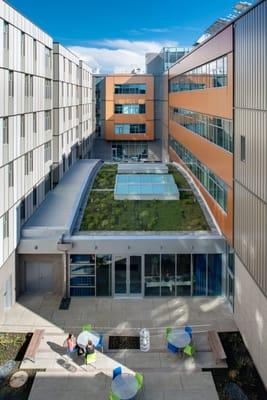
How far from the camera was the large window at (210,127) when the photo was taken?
21855 millimetres

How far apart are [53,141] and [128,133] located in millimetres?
32542

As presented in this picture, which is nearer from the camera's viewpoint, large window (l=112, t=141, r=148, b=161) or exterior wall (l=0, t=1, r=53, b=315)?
exterior wall (l=0, t=1, r=53, b=315)

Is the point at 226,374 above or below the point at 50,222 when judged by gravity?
below

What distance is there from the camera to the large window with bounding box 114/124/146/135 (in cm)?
6519

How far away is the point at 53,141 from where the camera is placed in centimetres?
3388

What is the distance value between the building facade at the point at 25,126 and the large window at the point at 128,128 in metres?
26.8

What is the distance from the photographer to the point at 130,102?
64688mm

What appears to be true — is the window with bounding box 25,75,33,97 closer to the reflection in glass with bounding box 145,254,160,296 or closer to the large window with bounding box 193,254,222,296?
the reflection in glass with bounding box 145,254,160,296

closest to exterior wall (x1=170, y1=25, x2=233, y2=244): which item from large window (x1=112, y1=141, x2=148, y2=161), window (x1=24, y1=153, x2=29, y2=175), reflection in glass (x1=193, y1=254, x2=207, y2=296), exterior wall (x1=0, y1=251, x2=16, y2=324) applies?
reflection in glass (x1=193, y1=254, x2=207, y2=296)

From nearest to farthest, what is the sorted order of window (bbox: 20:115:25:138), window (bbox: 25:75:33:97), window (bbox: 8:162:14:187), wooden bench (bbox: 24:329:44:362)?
1. wooden bench (bbox: 24:329:44:362)
2. window (bbox: 8:162:14:187)
3. window (bbox: 20:115:25:138)
4. window (bbox: 25:75:33:97)

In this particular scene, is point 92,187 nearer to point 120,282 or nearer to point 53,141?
point 53,141

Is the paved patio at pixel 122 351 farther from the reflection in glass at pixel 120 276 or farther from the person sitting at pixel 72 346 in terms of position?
the reflection in glass at pixel 120 276

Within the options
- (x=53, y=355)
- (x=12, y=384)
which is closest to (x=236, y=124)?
(x=53, y=355)

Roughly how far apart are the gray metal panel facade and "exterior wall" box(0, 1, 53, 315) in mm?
10152
